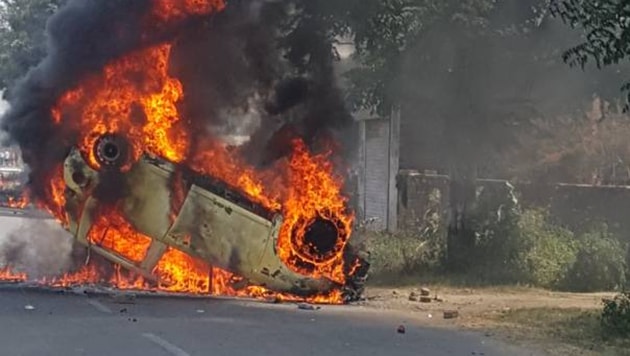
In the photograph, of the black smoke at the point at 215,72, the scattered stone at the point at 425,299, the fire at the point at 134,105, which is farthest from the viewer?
the scattered stone at the point at 425,299

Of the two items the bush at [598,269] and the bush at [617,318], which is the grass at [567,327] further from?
the bush at [598,269]

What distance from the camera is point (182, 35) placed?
1304 centimetres

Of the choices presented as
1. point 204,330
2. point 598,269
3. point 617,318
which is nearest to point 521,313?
point 617,318

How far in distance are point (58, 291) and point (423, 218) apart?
1188 centimetres

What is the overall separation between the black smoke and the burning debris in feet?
0.06

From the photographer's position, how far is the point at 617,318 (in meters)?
10.4

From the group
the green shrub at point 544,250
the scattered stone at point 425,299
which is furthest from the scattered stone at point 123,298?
the green shrub at point 544,250

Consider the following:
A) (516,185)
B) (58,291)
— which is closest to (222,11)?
(58,291)

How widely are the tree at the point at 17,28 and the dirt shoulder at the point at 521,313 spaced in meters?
13.3

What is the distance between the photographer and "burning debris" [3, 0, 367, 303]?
40.0 ft

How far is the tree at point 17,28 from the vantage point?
1003 inches

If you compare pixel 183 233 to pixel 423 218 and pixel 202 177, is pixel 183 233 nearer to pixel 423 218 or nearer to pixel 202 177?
pixel 202 177

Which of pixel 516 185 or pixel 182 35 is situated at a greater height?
pixel 182 35

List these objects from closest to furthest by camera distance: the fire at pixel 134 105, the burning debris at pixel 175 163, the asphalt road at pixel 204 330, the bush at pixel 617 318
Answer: the asphalt road at pixel 204 330 → the bush at pixel 617 318 → the burning debris at pixel 175 163 → the fire at pixel 134 105
